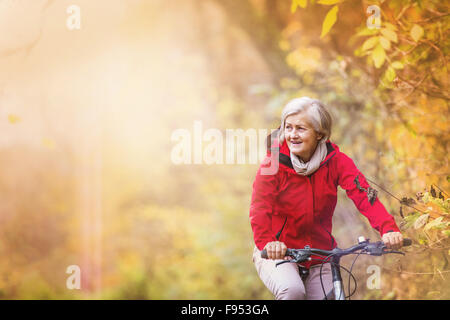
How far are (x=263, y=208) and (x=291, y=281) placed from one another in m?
0.43

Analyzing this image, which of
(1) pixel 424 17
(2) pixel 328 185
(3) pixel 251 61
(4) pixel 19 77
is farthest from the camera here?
(3) pixel 251 61

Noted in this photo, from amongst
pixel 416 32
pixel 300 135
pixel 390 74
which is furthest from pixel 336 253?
pixel 416 32

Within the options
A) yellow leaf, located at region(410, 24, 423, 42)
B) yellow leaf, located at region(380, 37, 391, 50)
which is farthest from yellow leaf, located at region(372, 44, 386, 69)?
yellow leaf, located at region(410, 24, 423, 42)

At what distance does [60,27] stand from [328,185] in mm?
2585

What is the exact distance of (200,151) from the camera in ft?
12.5

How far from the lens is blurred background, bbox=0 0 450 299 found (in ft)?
11.8

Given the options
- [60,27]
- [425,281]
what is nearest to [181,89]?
[60,27]

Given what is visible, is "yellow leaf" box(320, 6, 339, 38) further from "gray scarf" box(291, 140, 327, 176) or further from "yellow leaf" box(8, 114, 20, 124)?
"yellow leaf" box(8, 114, 20, 124)

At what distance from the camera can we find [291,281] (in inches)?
93.2

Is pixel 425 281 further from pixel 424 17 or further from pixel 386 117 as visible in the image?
pixel 424 17

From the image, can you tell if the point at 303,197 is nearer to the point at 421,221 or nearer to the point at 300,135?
the point at 300,135

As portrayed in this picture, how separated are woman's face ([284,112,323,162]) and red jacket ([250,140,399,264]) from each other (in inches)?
2.3

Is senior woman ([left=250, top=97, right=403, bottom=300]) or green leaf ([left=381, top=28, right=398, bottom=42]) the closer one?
senior woman ([left=250, top=97, right=403, bottom=300])

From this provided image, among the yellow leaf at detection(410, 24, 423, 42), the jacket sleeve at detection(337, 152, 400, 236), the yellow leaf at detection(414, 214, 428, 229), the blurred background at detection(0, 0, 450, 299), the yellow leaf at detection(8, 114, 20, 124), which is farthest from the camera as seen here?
the yellow leaf at detection(8, 114, 20, 124)
